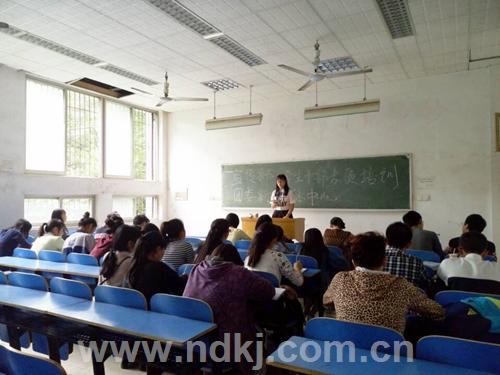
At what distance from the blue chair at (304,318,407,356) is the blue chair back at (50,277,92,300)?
60.8 inches

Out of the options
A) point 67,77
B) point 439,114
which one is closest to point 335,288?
point 439,114

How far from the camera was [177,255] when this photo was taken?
11.1 ft

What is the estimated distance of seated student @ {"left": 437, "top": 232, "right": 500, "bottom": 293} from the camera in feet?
8.30

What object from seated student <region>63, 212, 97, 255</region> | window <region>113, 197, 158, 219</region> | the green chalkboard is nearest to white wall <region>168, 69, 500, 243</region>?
the green chalkboard

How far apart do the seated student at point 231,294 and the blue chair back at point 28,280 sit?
4.04 feet

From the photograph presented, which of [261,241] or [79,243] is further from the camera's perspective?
[79,243]

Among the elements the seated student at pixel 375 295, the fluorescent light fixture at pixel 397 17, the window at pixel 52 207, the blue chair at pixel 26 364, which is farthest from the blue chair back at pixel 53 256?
the fluorescent light fixture at pixel 397 17

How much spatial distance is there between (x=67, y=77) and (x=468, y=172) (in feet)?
24.3

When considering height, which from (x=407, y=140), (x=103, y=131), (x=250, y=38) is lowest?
(x=407, y=140)

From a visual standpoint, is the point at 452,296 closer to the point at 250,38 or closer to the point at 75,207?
the point at 250,38

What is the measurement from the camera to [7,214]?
19.4 ft

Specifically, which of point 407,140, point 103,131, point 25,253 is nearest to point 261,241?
point 25,253

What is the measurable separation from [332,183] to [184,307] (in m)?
5.59

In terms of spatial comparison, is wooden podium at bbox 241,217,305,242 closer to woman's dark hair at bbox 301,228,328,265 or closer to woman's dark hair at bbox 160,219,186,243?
woman's dark hair at bbox 301,228,328,265
